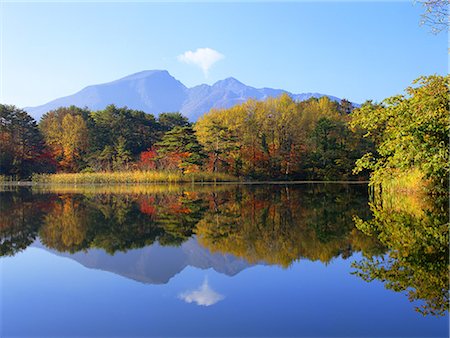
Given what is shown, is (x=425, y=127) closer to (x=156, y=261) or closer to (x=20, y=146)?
(x=156, y=261)

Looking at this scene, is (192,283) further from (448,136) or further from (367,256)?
(448,136)

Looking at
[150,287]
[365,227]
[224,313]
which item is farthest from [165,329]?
[365,227]

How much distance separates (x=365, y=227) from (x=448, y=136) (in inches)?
93.4

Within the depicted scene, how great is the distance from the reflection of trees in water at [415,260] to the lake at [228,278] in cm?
2

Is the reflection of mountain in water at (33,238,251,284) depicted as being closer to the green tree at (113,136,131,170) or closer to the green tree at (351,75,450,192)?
the green tree at (351,75,450,192)

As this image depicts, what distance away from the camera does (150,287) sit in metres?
4.76

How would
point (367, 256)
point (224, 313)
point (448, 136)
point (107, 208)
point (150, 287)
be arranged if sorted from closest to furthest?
point (224, 313), point (150, 287), point (367, 256), point (448, 136), point (107, 208)

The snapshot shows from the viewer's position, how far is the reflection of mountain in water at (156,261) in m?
5.39

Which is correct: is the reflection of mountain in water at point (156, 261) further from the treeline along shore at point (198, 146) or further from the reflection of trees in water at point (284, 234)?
the treeline along shore at point (198, 146)

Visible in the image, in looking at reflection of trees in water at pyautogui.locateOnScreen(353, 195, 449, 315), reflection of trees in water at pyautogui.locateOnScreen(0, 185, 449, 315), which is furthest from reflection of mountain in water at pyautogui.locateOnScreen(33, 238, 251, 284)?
reflection of trees in water at pyautogui.locateOnScreen(353, 195, 449, 315)

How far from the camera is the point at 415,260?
551 centimetres

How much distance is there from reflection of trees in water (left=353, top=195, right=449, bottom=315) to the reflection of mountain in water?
179 cm

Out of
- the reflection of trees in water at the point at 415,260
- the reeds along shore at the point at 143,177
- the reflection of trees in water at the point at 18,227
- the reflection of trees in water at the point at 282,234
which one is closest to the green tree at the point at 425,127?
the reflection of trees in water at the point at 415,260

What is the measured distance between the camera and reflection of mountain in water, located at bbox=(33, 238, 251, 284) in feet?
17.7
